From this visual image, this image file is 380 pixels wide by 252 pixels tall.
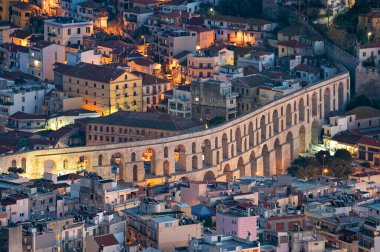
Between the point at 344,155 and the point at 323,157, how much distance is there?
920 mm

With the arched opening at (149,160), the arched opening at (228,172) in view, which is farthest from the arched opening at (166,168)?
the arched opening at (228,172)

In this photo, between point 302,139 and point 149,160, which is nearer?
point 149,160

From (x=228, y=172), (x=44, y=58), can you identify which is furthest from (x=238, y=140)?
(x=44, y=58)

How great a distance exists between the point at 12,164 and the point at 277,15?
2973 cm

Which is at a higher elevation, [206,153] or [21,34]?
[21,34]

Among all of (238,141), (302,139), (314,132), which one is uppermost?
(238,141)

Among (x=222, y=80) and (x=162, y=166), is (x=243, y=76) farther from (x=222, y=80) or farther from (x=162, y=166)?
(x=162, y=166)

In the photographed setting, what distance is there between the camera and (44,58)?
372 ft

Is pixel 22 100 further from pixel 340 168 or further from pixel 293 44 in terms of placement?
pixel 340 168

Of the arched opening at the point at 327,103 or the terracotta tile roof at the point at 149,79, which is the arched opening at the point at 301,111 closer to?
the arched opening at the point at 327,103

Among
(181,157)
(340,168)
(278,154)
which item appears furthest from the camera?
(278,154)

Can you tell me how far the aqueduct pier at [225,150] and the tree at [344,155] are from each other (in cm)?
→ 271

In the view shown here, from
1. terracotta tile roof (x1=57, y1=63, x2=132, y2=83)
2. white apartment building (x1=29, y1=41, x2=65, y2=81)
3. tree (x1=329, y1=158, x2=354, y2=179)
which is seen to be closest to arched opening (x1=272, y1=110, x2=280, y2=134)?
tree (x1=329, y1=158, x2=354, y2=179)

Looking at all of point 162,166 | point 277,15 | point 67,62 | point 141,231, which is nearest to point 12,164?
point 162,166
